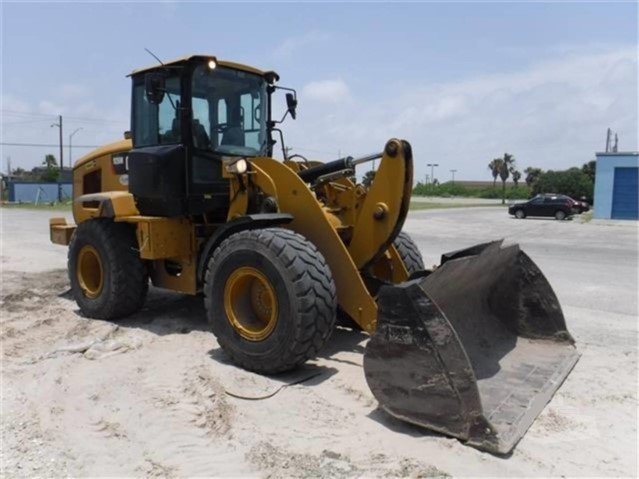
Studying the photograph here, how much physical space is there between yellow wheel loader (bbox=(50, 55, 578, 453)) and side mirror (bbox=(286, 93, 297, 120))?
0.03 meters

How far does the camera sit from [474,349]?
4.92 m

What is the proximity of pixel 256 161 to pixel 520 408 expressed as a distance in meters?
3.14

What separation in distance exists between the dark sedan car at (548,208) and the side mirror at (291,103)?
27.7 metres

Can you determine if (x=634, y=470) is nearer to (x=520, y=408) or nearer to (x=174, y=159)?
(x=520, y=408)

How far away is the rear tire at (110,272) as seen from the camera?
6.46 metres

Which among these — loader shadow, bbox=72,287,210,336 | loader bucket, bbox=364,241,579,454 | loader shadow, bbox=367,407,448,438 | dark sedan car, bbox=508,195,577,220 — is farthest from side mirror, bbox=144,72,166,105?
dark sedan car, bbox=508,195,577,220

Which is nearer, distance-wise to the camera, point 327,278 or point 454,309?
point 327,278

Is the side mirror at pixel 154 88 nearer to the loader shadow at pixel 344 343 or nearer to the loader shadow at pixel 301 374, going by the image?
the loader shadow at pixel 301 374

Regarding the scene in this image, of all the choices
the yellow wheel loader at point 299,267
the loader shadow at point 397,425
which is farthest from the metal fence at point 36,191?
the loader shadow at point 397,425

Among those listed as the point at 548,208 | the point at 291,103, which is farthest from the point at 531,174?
the point at 291,103

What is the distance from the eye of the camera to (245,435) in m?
3.78

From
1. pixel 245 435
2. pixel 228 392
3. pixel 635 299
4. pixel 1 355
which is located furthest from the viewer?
pixel 635 299

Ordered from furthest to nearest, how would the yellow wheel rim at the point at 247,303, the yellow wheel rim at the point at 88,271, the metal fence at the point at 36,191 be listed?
the metal fence at the point at 36,191 < the yellow wheel rim at the point at 88,271 < the yellow wheel rim at the point at 247,303

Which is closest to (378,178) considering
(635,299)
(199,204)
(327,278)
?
(327,278)
